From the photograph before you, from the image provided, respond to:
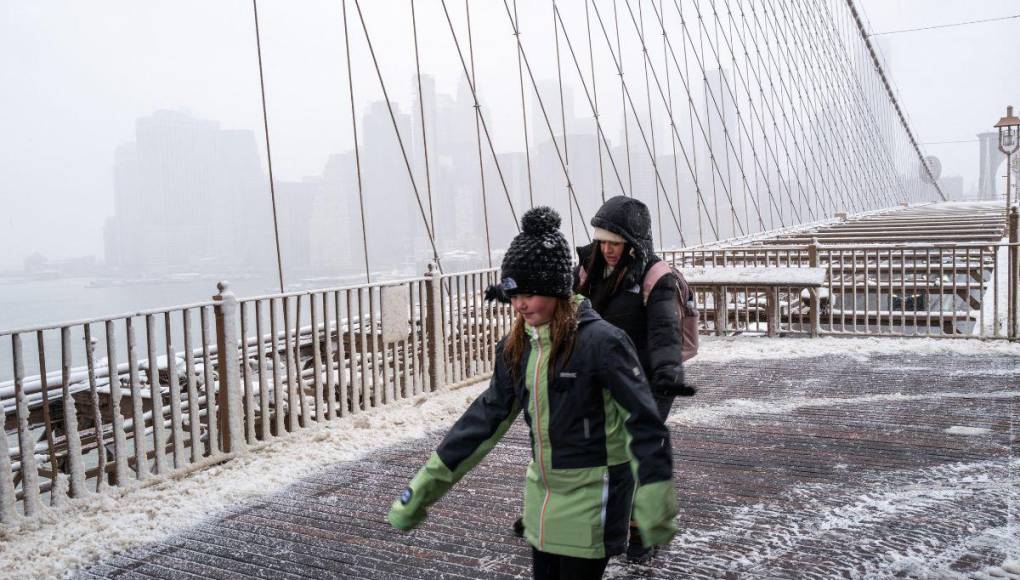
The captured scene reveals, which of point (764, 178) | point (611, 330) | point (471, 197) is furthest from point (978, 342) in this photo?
point (764, 178)

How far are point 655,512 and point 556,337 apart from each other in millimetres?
429

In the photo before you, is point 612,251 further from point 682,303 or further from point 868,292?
point 868,292

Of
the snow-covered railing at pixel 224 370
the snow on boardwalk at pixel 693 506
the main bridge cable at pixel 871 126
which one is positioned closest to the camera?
the snow on boardwalk at pixel 693 506

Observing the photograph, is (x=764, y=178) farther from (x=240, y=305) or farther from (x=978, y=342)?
(x=240, y=305)

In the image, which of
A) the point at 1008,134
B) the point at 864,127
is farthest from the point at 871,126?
the point at 1008,134

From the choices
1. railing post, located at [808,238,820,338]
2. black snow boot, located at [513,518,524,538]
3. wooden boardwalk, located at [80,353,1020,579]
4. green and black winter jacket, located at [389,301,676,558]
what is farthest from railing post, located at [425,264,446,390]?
green and black winter jacket, located at [389,301,676,558]

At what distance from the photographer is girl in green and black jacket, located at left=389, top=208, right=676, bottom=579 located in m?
1.79

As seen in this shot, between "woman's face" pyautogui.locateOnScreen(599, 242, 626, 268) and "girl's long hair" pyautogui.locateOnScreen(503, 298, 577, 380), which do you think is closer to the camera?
"girl's long hair" pyautogui.locateOnScreen(503, 298, 577, 380)

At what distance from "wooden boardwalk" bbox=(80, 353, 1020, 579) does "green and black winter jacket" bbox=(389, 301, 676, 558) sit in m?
1.09

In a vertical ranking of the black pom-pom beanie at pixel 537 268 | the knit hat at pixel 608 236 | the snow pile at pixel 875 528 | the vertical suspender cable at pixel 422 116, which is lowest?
Answer: the snow pile at pixel 875 528

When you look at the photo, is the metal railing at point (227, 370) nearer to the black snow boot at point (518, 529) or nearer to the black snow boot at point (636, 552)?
the black snow boot at point (518, 529)

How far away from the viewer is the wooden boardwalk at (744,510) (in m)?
→ 2.93

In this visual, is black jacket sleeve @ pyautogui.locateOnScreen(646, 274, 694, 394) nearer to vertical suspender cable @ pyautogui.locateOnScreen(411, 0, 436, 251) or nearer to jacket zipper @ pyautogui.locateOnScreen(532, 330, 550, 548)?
jacket zipper @ pyautogui.locateOnScreen(532, 330, 550, 548)

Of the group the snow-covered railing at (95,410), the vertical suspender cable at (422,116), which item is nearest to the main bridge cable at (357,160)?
the vertical suspender cable at (422,116)
